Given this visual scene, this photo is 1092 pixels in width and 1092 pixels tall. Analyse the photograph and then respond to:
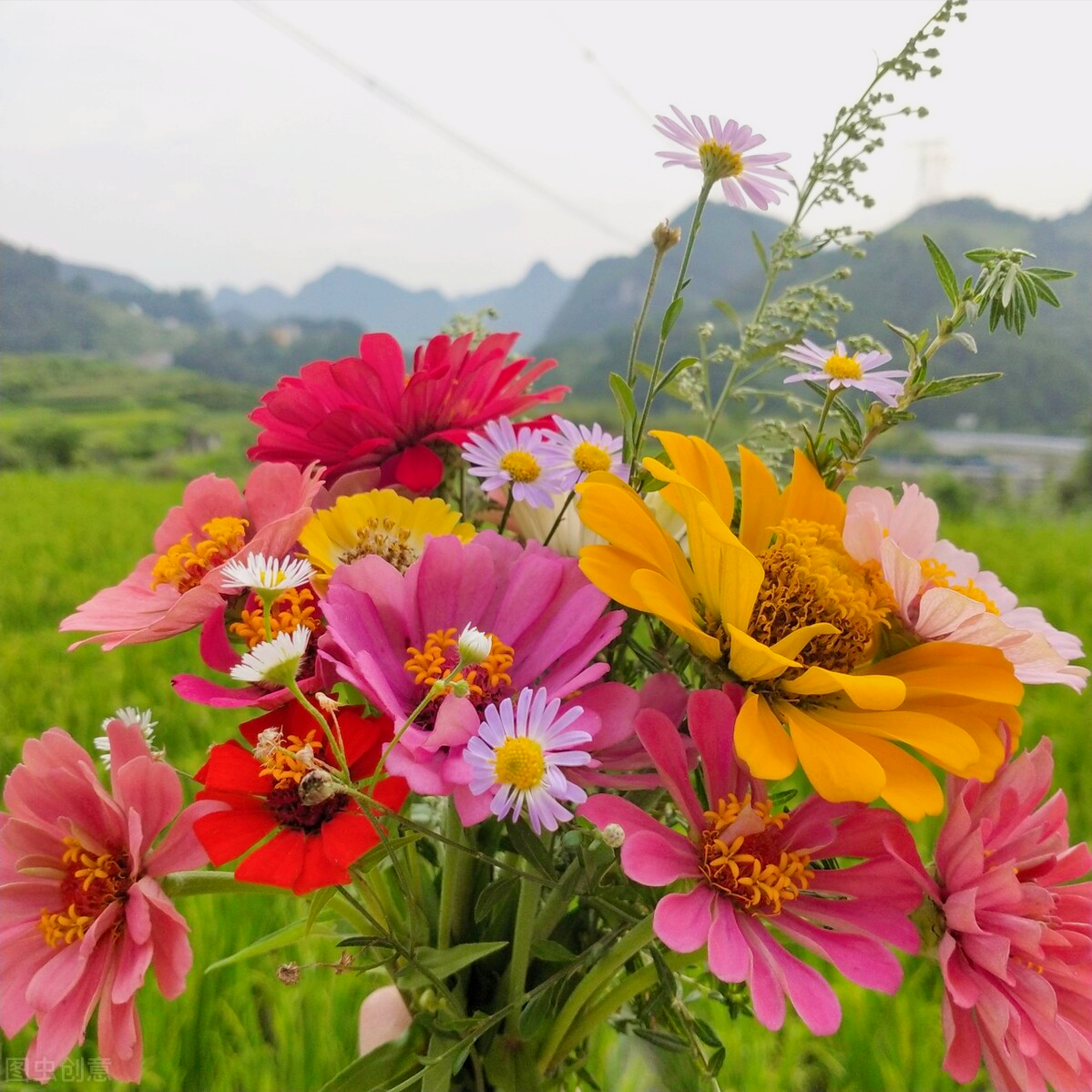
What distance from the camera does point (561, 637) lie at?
246 millimetres

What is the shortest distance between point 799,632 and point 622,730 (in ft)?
0.19

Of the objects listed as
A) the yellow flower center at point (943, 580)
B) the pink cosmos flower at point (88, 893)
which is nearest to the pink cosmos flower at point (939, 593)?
the yellow flower center at point (943, 580)

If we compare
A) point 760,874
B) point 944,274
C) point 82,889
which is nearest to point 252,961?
point 82,889

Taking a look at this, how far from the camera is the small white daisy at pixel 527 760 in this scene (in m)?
0.19

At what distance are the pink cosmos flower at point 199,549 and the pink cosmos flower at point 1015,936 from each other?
0.72 feet

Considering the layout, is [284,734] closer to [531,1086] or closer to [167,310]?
Result: [531,1086]

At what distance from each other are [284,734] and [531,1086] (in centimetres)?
18

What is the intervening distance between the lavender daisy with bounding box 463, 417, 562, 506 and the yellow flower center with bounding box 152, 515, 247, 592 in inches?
3.6

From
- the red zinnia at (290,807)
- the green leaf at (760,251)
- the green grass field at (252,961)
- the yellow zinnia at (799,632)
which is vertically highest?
the green leaf at (760,251)

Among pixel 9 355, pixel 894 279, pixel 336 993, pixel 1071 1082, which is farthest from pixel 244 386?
pixel 1071 1082

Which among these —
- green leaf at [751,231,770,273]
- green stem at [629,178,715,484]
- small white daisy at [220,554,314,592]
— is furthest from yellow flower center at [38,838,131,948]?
green leaf at [751,231,770,273]

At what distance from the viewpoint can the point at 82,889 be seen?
257mm

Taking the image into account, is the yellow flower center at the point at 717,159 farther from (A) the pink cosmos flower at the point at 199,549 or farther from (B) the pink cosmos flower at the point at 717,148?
(A) the pink cosmos flower at the point at 199,549

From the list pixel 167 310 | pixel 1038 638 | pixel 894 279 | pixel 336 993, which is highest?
pixel 894 279
